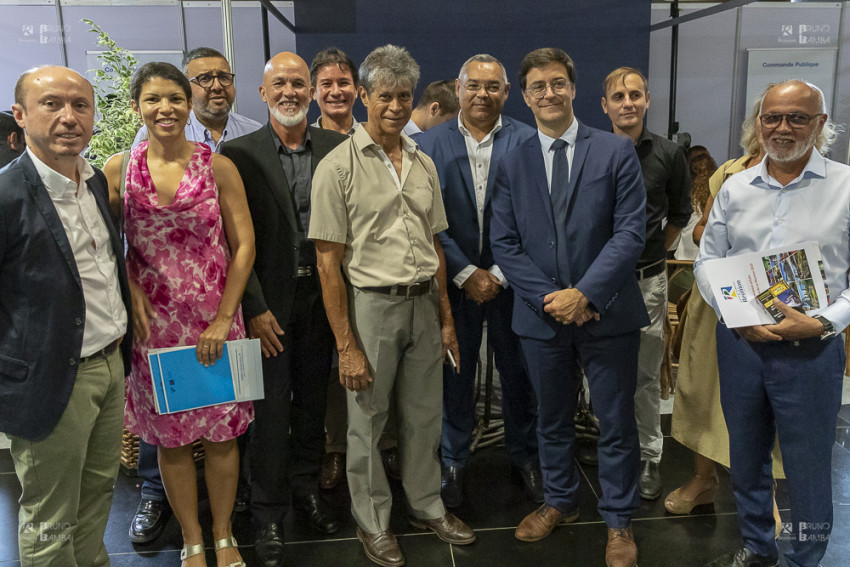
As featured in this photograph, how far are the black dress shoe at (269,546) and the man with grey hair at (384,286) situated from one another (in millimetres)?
318

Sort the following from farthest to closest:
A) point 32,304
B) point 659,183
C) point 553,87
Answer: point 659,183
point 553,87
point 32,304

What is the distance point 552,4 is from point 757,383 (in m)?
3.69

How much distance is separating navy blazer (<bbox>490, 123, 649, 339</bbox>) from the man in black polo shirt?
537 mm

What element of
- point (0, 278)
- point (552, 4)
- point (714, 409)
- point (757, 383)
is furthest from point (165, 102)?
point (552, 4)

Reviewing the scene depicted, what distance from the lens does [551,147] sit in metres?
2.53

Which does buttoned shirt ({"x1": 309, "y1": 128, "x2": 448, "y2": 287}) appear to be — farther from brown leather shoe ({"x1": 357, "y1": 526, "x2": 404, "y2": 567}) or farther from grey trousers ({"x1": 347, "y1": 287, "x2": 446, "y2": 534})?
brown leather shoe ({"x1": 357, "y1": 526, "x2": 404, "y2": 567})

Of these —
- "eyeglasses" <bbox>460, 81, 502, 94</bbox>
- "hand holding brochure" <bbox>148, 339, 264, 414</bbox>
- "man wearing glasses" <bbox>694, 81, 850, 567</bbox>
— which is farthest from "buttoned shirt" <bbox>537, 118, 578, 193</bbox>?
"hand holding brochure" <bbox>148, 339, 264, 414</bbox>

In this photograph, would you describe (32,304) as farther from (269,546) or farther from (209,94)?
(209,94)

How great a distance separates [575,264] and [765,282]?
2.11ft

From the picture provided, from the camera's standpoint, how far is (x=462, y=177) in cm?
287

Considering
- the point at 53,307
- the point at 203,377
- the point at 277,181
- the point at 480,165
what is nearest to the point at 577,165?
the point at 480,165

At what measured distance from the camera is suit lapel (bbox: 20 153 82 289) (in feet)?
6.09

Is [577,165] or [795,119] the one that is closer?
[795,119]

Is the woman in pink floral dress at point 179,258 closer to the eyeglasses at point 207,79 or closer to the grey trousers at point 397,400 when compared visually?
the grey trousers at point 397,400
